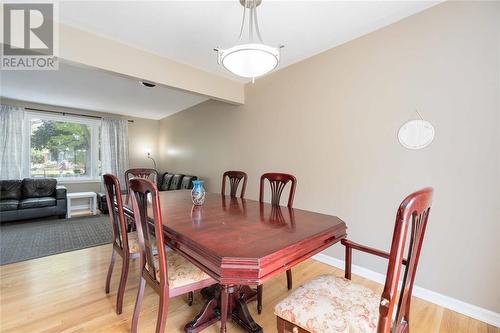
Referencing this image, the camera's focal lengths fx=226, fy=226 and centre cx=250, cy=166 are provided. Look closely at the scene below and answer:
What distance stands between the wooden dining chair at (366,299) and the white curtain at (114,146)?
5.60 meters

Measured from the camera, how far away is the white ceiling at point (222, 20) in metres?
1.87

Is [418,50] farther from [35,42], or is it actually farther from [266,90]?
[35,42]

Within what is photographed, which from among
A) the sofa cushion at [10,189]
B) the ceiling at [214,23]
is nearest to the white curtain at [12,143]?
the sofa cushion at [10,189]

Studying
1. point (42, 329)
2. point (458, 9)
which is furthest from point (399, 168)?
point (42, 329)

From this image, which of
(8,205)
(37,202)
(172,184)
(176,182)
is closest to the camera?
(8,205)

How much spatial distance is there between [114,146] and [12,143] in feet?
5.86

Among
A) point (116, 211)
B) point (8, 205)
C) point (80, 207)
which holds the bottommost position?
point (80, 207)

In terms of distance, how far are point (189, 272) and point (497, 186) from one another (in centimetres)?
218

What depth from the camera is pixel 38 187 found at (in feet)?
14.4

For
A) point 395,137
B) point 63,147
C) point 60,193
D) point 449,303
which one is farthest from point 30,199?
point 449,303

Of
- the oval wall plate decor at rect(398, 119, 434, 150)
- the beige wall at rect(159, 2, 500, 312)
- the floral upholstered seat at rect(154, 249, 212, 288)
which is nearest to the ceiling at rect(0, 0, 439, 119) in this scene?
the beige wall at rect(159, 2, 500, 312)

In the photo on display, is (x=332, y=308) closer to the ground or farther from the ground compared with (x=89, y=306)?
farther from the ground

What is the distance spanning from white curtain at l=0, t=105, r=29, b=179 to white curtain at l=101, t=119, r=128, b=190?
1426mm

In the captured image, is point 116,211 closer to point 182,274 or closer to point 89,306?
point 89,306
